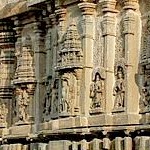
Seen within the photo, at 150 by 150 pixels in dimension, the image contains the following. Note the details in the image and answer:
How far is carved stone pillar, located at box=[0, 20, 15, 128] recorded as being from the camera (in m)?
13.7

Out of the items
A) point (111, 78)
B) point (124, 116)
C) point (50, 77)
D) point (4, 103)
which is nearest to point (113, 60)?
point (111, 78)

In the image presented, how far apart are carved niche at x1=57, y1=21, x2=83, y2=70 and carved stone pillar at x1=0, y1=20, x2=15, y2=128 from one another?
260cm

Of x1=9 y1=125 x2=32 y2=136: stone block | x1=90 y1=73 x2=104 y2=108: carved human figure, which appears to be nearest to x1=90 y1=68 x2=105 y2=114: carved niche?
x1=90 y1=73 x2=104 y2=108: carved human figure

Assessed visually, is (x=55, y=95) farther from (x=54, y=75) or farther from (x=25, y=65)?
(x=25, y=65)

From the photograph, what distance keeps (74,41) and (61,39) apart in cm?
46

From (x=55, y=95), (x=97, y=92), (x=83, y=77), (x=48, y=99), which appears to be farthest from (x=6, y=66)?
(x=97, y=92)

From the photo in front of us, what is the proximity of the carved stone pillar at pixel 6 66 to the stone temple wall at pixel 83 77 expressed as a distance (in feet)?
2.03

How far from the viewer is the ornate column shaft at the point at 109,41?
34.9 feet

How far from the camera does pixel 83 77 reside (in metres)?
11.1

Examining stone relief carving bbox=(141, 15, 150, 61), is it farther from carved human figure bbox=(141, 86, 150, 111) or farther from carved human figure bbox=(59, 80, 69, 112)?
carved human figure bbox=(59, 80, 69, 112)

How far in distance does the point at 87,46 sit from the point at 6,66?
3.20 metres

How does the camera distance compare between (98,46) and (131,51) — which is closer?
(131,51)

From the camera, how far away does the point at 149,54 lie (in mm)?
10164

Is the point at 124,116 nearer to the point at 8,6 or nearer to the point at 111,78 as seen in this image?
the point at 111,78
